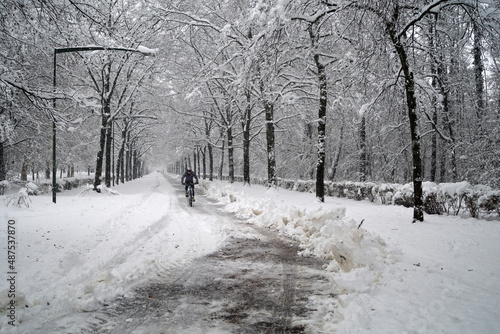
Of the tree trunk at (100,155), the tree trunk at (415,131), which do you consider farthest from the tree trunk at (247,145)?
the tree trunk at (415,131)

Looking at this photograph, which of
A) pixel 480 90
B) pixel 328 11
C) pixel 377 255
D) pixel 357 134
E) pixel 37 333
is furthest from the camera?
pixel 357 134

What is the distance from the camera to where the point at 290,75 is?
1717 centimetres

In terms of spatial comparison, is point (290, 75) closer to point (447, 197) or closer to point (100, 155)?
point (447, 197)

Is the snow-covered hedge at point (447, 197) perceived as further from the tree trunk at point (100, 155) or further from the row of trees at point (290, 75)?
the tree trunk at point (100, 155)

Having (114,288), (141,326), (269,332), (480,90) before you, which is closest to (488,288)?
(269,332)

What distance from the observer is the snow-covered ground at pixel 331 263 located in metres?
3.51

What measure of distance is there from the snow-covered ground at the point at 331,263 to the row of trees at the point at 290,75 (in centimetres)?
272

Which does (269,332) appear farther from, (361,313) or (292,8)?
(292,8)

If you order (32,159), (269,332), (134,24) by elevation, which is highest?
(134,24)

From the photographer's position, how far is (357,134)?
2686 cm

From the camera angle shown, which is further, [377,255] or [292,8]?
[292,8]

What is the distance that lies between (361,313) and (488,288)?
2.14 m

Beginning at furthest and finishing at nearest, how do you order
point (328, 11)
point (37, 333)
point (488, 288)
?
point (328, 11) → point (488, 288) → point (37, 333)

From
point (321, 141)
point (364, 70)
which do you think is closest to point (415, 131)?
point (364, 70)
